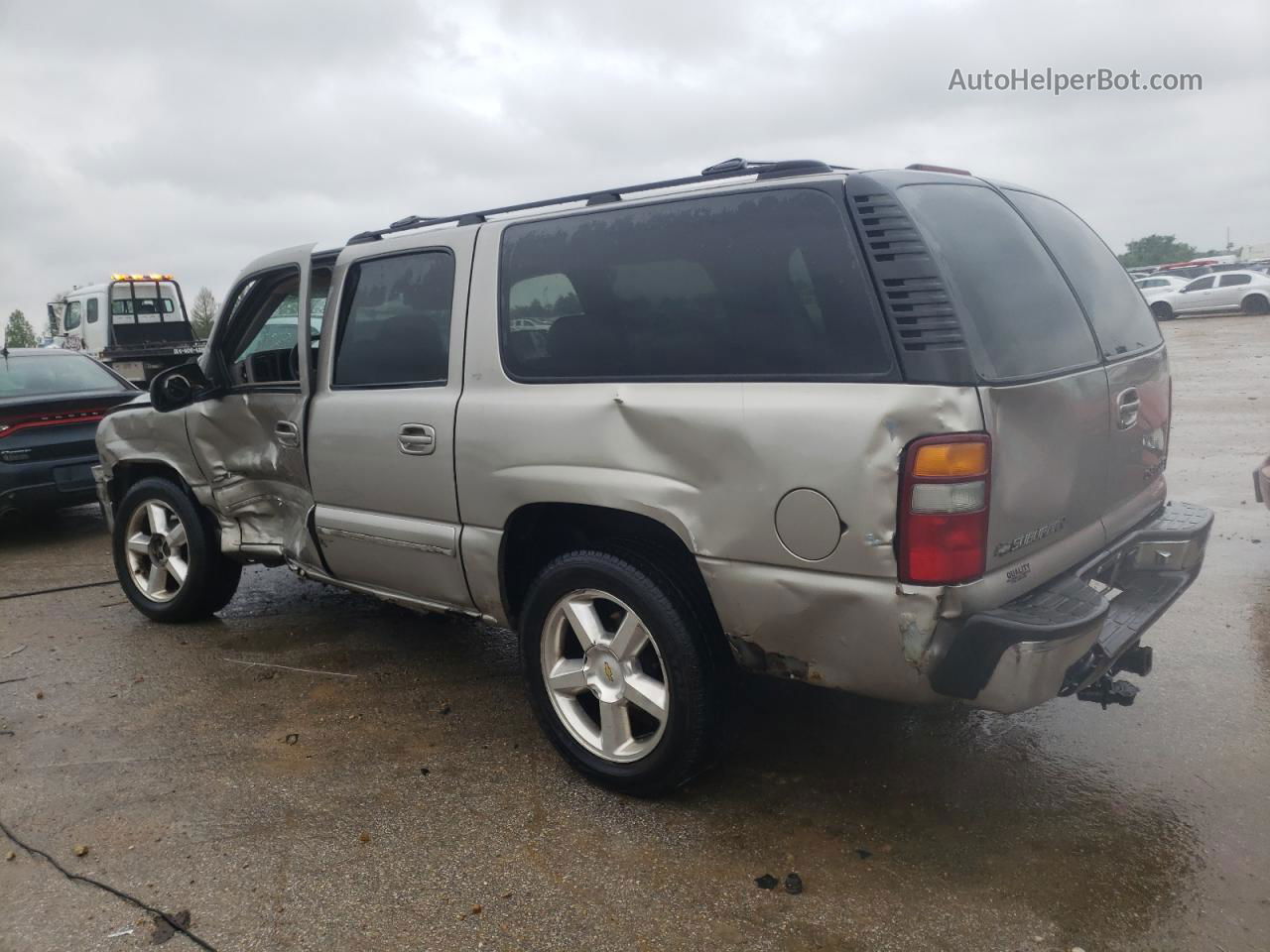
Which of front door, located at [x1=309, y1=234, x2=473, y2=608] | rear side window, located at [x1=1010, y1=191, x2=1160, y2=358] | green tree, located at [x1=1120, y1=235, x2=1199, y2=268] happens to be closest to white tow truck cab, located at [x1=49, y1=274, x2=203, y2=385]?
front door, located at [x1=309, y1=234, x2=473, y2=608]

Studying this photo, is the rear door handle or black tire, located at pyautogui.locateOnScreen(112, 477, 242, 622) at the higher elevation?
the rear door handle

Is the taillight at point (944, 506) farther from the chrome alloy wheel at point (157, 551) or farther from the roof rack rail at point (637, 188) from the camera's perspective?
the chrome alloy wheel at point (157, 551)

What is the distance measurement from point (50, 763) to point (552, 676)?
1954mm

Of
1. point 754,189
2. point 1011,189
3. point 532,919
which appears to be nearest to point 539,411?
point 754,189

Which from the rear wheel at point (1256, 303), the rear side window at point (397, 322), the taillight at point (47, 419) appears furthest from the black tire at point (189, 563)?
the rear wheel at point (1256, 303)

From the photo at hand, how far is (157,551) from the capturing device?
200 inches

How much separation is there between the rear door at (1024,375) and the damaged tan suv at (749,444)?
11mm

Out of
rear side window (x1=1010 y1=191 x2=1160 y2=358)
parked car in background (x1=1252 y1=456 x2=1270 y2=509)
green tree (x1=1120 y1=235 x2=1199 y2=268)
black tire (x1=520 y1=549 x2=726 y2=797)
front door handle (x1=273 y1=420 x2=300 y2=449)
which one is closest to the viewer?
black tire (x1=520 y1=549 x2=726 y2=797)

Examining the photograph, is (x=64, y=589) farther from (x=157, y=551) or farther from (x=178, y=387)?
(x=178, y=387)

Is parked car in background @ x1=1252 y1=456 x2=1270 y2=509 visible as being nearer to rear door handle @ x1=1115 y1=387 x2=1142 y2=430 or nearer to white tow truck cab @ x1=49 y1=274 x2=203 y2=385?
rear door handle @ x1=1115 y1=387 x2=1142 y2=430

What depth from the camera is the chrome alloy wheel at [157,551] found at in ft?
16.4

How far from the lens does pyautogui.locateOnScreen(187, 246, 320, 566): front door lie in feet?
14.1

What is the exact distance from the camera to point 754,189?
285cm

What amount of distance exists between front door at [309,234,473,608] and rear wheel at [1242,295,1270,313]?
1132 inches
